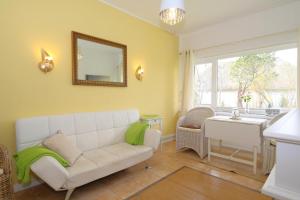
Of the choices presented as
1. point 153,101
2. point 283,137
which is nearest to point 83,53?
point 153,101

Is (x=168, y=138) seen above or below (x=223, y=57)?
below

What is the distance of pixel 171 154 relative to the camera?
10.9 feet

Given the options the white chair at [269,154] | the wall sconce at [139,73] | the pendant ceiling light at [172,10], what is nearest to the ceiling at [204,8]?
the wall sconce at [139,73]

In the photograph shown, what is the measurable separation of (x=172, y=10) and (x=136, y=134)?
1.86 m

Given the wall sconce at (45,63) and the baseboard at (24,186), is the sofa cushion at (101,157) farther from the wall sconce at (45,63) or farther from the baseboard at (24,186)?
the wall sconce at (45,63)

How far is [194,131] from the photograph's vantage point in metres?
3.20

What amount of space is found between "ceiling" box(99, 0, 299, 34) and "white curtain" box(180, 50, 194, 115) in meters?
0.83

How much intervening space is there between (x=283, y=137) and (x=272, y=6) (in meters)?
3.40

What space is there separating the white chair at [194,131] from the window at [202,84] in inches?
29.3

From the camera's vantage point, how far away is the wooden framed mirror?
2.55m

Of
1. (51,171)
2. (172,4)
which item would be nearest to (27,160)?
(51,171)

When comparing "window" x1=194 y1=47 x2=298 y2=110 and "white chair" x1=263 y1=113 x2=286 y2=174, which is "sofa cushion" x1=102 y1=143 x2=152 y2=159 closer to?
"white chair" x1=263 y1=113 x2=286 y2=174

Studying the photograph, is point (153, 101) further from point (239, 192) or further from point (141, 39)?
point (239, 192)

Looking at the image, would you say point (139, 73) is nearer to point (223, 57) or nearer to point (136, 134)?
point (136, 134)
